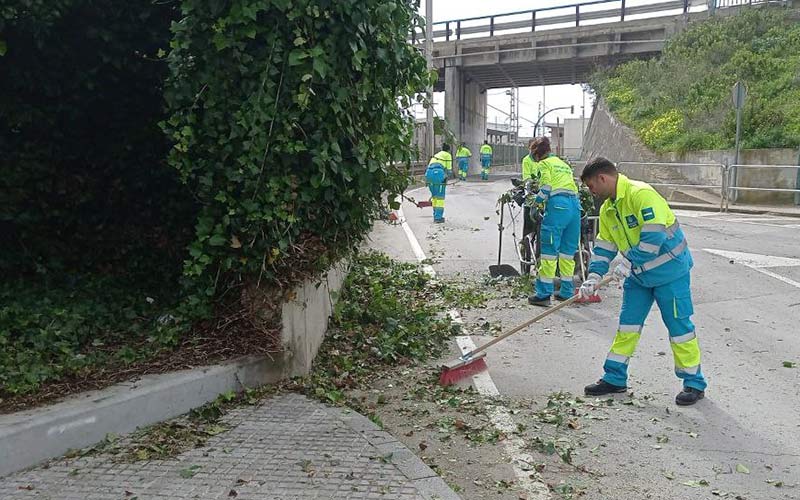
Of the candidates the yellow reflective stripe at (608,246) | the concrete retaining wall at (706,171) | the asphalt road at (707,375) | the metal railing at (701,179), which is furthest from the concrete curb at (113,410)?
the concrete retaining wall at (706,171)

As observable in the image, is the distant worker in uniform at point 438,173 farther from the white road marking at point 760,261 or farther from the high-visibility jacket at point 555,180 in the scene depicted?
the high-visibility jacket at point 555,180

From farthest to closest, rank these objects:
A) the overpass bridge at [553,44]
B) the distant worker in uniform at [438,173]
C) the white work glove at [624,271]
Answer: the overpass bridge at [553,44], the distant worker in uniform at [438,173], the white work glove at [624,271]

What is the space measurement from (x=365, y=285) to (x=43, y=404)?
182 inches

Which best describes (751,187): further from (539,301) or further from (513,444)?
(513,444)

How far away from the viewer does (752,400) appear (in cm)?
484

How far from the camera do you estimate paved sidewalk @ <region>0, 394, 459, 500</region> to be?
335 cm

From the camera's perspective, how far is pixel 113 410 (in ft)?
12.7

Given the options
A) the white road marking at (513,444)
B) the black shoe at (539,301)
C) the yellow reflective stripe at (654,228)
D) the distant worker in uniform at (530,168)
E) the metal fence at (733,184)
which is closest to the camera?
the white road marking at (513,444)

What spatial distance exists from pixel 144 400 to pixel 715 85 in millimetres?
24651

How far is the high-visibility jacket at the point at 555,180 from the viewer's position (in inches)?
A: 302

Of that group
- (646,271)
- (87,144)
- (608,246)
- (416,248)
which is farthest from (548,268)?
(87,144)

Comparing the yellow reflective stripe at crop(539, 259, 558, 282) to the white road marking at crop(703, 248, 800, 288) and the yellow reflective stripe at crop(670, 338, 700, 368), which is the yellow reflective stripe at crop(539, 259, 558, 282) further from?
the white road marking at crop(703, 248, 800, 288)

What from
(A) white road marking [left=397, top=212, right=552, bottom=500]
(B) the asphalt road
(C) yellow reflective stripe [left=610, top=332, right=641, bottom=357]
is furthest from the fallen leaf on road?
(C) yellow reflective stripe [left=610, top=332, right=641, bottom=357]

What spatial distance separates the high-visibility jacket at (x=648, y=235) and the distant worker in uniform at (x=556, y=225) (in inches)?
106
